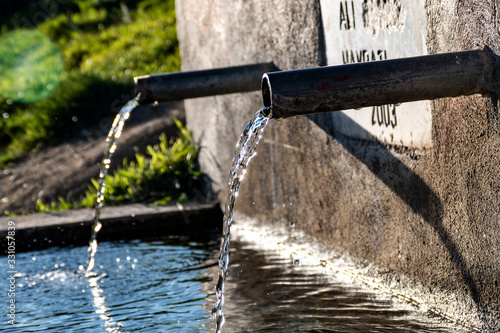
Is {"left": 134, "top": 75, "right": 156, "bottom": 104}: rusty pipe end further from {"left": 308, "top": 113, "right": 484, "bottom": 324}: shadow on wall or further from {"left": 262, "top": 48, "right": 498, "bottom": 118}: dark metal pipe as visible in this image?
{"left": 262, "top": 48, "right": 498, "bottom": 118}: dark metal pipe

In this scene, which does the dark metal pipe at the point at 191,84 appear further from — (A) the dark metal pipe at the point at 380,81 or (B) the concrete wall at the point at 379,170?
(A) the dark metal pipe at the point at 380,81

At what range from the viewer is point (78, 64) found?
11164 millimetres

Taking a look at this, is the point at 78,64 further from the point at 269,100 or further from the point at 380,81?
the point at 380,81

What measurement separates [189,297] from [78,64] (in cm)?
845

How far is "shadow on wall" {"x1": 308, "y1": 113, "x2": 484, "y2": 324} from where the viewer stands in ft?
8.91

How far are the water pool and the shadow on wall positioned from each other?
0.82 feet

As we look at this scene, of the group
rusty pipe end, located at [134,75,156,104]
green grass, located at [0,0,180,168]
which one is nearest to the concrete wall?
rusty pipe end, located at [134,75,156,104]

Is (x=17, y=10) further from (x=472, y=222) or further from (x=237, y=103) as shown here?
(x=472, y=222)

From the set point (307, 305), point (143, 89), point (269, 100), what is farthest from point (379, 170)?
point (143, 89)

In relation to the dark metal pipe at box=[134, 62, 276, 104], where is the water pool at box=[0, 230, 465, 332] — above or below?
below

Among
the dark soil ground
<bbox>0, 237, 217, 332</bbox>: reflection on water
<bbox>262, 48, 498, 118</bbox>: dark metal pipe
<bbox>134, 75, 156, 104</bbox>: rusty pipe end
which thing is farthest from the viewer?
the dark soil ground

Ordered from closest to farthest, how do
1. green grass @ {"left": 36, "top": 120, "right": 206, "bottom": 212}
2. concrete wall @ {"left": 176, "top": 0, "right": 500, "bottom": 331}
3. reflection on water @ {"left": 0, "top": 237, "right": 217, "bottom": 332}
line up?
concrete wall @ {"left": 176, "top": 0, "right": 500, "bottom": 331} → reflection on water @ {"left": 0, "top": 237, "right": 217, "bottom": 332} → green grass @ {"left": 36, "top": 120, "right": 206, "bottom": 212}

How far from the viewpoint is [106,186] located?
19.1 ft

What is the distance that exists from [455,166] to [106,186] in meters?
3.67
